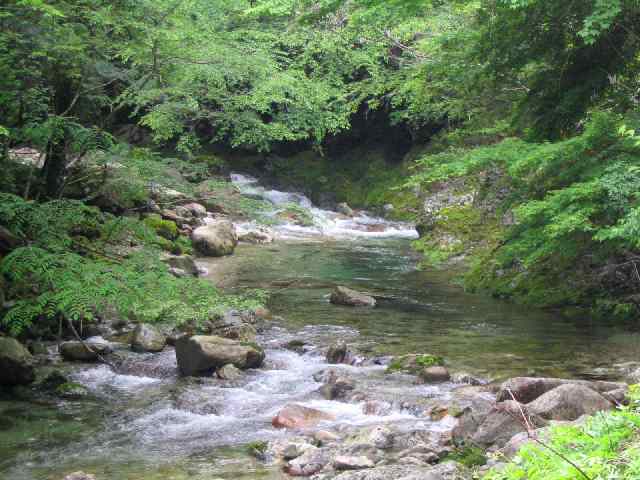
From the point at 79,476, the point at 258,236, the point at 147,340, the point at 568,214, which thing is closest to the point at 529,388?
the point at 568,214

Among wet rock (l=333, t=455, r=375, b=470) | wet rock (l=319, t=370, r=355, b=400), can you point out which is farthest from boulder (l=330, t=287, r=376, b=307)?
wet rock (l=333, t=455, r=375, b=470)

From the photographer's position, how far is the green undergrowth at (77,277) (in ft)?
23.6

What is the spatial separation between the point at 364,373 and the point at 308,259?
9761 mm

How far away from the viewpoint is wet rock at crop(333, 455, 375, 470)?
234 inches

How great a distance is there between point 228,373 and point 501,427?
402 centimetres

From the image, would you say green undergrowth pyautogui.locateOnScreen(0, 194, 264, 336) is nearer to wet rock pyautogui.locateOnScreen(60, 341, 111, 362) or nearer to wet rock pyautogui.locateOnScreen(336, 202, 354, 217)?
wet rock pyautogui.locateOnScreen(60, 341, 111, 362)

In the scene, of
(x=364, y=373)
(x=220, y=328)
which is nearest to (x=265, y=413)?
(x=364, y=373)

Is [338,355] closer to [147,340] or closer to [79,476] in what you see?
[147,340]

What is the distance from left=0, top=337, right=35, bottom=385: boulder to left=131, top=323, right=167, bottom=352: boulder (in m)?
1.88

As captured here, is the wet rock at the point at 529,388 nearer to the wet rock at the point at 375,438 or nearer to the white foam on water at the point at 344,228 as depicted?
the wet rock at the point at 375,438

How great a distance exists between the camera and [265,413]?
26.2ft

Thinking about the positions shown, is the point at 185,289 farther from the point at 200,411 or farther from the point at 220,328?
the point at 220,328

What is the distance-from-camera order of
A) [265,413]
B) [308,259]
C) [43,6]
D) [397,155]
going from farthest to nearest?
[397,155]
[308,259]
[265,413]
[43,6]

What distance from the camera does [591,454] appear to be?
3148mm
